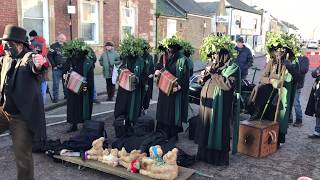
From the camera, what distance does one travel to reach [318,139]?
740 cm

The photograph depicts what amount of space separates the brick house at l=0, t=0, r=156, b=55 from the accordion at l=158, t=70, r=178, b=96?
7027 mm

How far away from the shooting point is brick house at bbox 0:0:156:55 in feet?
42.2

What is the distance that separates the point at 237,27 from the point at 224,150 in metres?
40.4

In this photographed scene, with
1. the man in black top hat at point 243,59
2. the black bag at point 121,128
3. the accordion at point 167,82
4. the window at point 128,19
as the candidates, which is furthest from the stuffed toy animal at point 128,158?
the window at point 128,19

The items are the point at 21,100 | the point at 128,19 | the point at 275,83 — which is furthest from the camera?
the point at 128,19

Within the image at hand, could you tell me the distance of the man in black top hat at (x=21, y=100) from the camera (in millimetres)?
4312

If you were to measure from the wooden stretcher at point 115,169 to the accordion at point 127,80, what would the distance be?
2166mm

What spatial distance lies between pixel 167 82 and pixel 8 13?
8.00m

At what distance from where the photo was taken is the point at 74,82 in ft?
Answer: 24.0

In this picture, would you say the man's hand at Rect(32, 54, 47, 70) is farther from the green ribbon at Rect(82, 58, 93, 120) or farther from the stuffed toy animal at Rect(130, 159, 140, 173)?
the green ribbon at Rect(82, 58, 93, 120)

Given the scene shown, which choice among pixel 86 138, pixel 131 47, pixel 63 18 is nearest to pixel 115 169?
pixel 86 138

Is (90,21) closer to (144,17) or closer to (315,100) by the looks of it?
(144,17)

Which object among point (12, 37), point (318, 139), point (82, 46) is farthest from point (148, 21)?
point (12, 37)

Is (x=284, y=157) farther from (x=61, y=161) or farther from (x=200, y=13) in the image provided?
(x=200, y=13)
